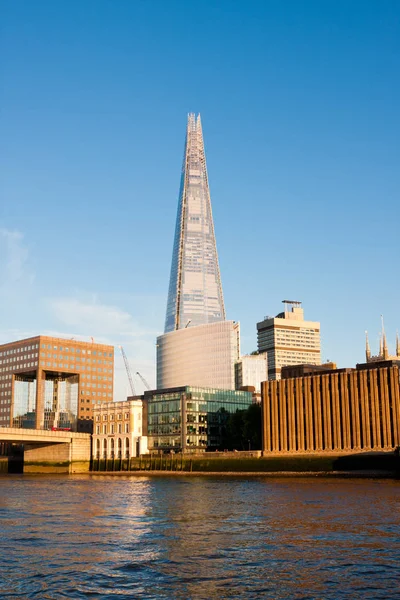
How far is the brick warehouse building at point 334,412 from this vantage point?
153 metres

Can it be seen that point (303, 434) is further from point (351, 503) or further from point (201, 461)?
point (351, 503)

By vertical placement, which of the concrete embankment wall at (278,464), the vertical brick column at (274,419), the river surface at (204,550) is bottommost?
the river surface at (204,550)

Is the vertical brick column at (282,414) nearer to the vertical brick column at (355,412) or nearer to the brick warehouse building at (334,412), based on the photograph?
the brick warehouse building at (334,412)

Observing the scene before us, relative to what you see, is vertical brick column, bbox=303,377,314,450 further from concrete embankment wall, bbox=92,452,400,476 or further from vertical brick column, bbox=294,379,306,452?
concrete embankment wall, bbox=92,452,400,476

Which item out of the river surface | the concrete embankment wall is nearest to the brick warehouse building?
the concrete embankment wall

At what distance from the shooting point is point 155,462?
619ft

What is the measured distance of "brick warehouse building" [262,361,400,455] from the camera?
153 m

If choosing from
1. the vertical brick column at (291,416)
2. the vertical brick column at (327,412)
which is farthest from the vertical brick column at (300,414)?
the vertical brick column at (327,412)

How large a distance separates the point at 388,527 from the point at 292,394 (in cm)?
11707

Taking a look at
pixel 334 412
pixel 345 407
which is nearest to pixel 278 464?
pixel 334 412

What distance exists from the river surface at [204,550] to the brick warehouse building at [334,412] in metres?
74.7

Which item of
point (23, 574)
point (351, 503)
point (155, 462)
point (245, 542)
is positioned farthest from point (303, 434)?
point (23, 574)

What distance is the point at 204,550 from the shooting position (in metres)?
46.2

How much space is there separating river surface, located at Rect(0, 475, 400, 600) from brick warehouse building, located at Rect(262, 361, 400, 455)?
74722 millimetres
